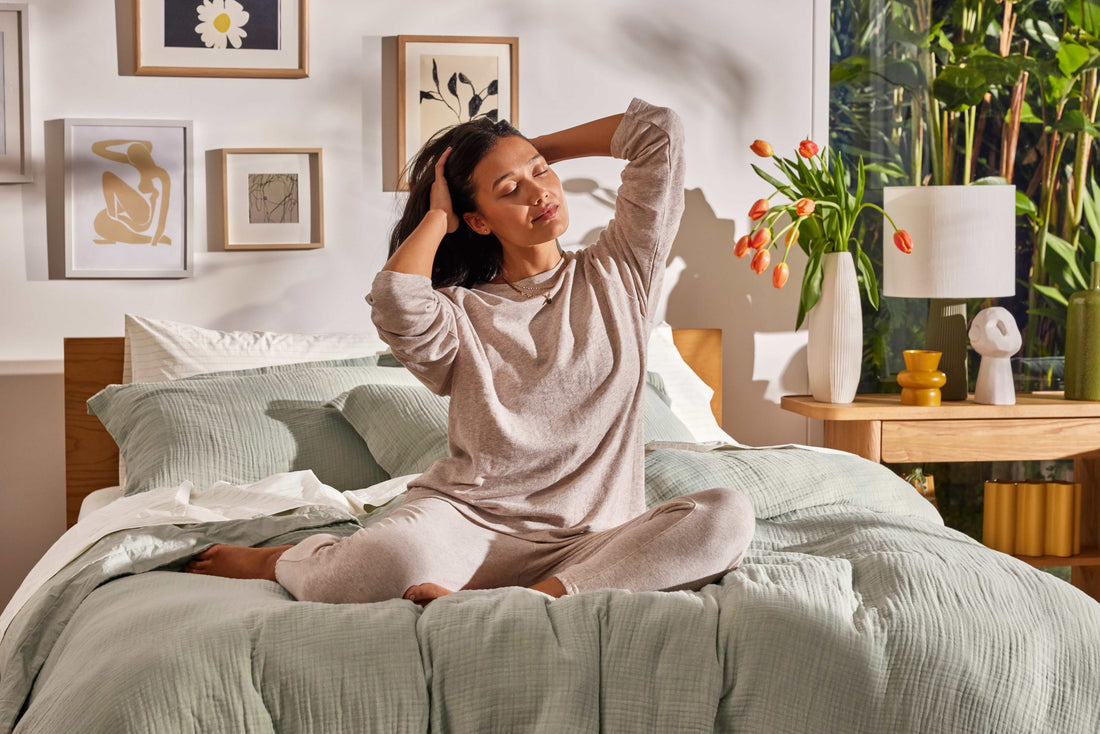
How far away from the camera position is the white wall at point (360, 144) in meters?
2.74

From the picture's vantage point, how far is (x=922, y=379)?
9.21ft

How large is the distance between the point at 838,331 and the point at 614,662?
1.90 m

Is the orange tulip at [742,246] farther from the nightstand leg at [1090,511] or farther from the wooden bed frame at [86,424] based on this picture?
the wooden bed frame at [86,424]

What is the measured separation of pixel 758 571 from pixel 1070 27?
8.47ft

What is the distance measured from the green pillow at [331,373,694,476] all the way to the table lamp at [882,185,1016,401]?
90cm

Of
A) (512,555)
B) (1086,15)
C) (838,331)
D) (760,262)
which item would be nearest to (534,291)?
(512,555)

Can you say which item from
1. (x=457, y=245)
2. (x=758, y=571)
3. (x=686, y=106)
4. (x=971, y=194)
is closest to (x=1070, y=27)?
(x=971, y=194)

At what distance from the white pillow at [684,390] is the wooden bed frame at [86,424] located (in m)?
1.35

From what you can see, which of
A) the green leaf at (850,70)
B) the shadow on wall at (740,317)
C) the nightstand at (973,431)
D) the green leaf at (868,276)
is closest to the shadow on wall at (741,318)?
the shadow on wall at (740,317)

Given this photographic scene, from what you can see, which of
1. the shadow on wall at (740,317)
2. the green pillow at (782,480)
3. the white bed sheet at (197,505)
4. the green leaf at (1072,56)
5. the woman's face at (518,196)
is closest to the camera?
the woman's face at (518,196)

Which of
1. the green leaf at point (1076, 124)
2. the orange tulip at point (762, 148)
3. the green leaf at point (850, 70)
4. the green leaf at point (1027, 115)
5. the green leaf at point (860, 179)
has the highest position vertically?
the green leaf at point (850, 70)

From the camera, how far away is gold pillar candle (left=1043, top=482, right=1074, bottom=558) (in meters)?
2.79

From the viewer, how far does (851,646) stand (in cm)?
108

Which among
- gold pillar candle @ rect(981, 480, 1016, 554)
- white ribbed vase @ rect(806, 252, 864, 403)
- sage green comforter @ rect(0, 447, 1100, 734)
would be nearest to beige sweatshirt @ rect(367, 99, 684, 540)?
sage green comforter @ rect(0, 447, 1100, 734)
